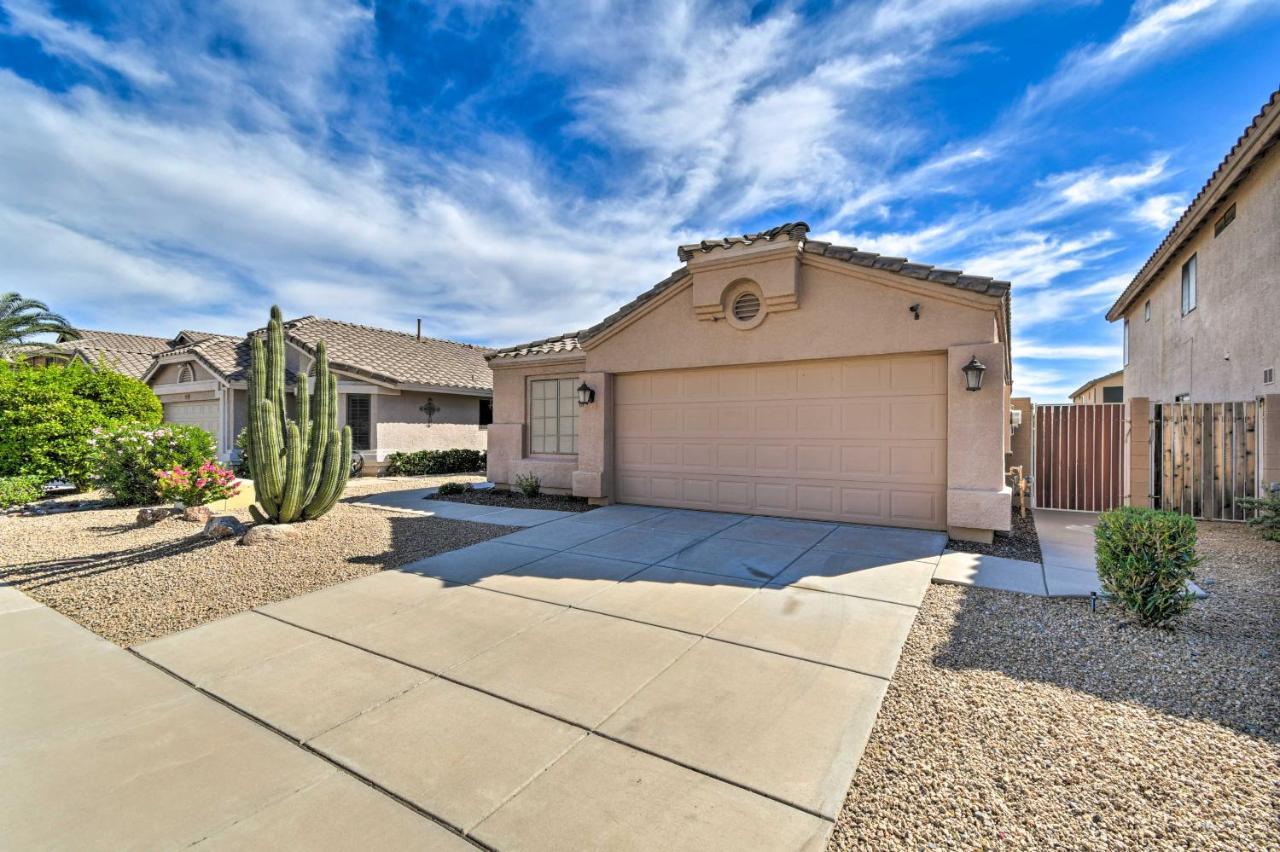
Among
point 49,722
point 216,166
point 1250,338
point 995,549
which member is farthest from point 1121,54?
point 216,166

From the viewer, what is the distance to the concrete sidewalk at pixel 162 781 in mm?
2309

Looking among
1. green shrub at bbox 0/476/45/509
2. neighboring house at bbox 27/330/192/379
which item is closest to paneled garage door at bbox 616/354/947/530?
green shrub at bbox 0/476/45/509

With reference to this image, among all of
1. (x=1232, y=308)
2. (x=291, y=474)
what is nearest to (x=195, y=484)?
(x=291, y=474)

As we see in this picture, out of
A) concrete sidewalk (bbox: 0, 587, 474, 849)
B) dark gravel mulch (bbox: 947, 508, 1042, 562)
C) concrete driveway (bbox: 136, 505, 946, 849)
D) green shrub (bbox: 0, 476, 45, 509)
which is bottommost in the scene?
concrete sidewalk (bbox: 0, 587, 474, 849)

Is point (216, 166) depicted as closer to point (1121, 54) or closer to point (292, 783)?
point (292, 783)

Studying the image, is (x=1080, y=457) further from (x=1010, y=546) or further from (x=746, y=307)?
(x=746, y=307)

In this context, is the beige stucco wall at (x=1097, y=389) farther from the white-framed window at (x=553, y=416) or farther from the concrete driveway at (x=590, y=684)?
the concrete driveway at (x=590, y=684)

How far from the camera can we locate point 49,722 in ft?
10.6

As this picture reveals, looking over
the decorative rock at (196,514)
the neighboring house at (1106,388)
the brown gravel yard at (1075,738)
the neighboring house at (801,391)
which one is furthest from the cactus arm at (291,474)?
the neighboring house at (1106,388)

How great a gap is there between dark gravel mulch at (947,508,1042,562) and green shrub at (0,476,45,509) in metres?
16.8

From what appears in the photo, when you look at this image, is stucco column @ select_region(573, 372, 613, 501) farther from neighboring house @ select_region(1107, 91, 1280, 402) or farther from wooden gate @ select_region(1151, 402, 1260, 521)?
neighboring house @ select_region(1107, 91, 1280, 402)

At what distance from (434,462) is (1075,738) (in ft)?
54.8

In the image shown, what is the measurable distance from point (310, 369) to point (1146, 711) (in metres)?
20.2

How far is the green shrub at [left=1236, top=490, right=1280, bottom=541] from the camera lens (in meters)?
7.01
